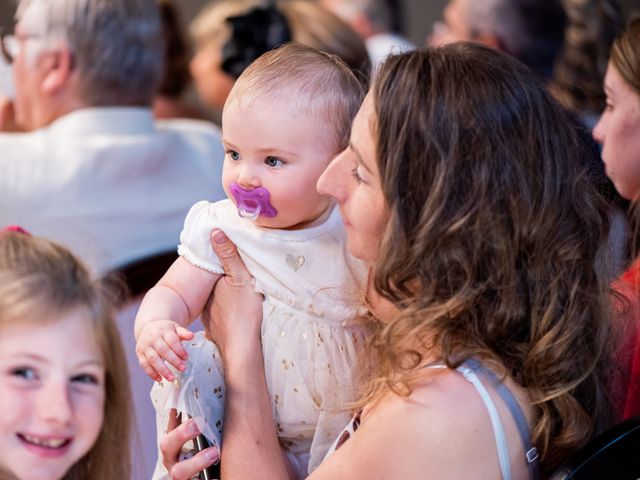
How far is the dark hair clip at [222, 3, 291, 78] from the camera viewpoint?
3.54 meters

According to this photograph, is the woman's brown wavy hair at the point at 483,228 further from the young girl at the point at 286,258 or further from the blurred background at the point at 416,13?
the blurred background at the point at 416,13

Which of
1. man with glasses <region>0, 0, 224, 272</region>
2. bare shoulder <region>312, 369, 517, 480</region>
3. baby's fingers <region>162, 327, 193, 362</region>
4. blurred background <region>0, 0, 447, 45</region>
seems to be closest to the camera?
bare shoulder <region>312, 369, 517, 480</region>

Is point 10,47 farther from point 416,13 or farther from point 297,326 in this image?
point 416,13

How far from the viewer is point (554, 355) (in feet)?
5.08

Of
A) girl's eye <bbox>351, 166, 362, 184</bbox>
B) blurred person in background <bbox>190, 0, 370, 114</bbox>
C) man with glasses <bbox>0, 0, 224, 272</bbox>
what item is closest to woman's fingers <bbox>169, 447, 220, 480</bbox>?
girl's eye <bbox>351, 166, 362, 184</bbox>

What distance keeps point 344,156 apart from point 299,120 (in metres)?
0.12

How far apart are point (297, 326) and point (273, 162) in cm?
27

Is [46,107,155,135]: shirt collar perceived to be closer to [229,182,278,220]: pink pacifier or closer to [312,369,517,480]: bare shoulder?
[229,182,278,220]: pink pacifier

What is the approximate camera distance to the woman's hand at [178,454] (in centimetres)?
171

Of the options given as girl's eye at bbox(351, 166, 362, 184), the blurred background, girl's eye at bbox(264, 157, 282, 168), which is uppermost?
girl's eye at bbox(351, 166, 362, 184)

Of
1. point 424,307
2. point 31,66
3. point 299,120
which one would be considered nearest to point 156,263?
point 31,66

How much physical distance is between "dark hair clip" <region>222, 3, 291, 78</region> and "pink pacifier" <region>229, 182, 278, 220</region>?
186 centimetres

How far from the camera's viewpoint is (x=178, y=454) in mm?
1760

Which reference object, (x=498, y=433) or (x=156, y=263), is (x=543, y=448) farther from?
(x=156, y=263)
